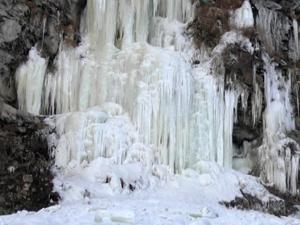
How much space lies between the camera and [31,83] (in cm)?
1680

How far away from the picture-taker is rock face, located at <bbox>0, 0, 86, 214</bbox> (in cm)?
1325

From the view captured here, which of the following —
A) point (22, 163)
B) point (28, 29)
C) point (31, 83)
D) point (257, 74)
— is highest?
point (28, 29)

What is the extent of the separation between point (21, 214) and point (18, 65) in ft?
20.6

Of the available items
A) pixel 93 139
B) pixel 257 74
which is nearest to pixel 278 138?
pixel 257 74

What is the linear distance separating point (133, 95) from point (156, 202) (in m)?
4.27

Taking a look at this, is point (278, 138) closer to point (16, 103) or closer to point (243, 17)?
point (243, 17)

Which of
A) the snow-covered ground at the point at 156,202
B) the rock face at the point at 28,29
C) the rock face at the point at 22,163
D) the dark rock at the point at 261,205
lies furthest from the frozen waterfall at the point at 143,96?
the dark rock at the point at 261,205

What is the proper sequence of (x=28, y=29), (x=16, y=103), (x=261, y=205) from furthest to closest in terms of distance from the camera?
1. (x=28, y=29)
2. (x=16, y=103)
3. (x=261, y=205)

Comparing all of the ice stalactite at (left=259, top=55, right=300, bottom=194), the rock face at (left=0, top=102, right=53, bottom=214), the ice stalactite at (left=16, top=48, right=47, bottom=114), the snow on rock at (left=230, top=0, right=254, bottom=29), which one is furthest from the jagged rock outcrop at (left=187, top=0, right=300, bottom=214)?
the rock face at (left=0, top=102, right=53, bottom=214)

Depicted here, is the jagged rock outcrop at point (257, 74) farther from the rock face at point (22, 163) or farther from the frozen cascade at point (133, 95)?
the rock face at point (22, 163)

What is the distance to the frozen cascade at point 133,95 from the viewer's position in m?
16.0

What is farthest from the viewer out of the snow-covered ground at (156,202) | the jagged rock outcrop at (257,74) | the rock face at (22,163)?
the jagged rock outcrop at (257,74)

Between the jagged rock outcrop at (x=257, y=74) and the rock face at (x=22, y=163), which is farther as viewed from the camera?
the jagged rock outcrop at (x=257, y=74)

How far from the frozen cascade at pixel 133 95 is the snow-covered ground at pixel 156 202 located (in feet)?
2.31
